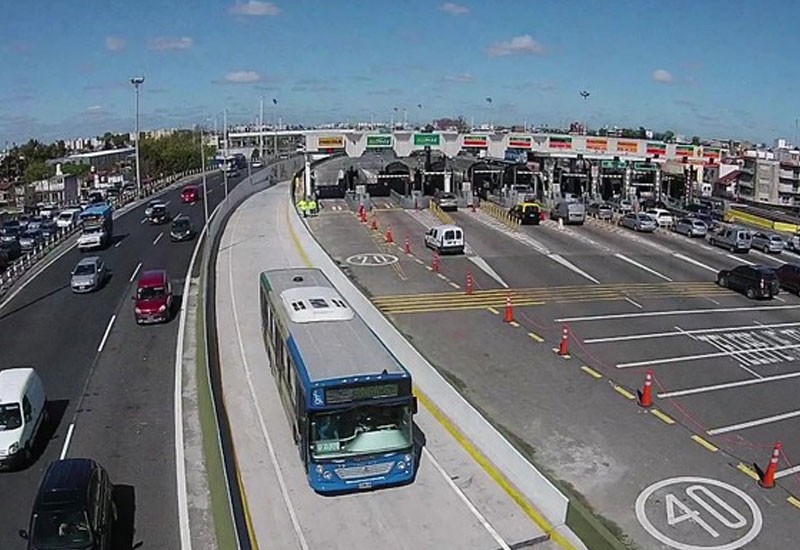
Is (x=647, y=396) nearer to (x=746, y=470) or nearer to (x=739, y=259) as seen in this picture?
(x=746, y=470)

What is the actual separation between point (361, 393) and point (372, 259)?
23.9m

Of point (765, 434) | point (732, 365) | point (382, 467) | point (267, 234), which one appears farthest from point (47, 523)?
point (267, 234)

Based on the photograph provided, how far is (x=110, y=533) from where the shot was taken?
12406 millimetres

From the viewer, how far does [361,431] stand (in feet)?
43.7

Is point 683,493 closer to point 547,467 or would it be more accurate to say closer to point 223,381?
point 547,467

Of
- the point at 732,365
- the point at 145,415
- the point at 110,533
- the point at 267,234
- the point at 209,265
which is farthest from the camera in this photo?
the point at 267,234

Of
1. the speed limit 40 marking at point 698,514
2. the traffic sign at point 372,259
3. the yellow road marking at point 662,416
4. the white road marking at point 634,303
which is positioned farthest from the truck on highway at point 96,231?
the speed limit 40 marking at point 698,514

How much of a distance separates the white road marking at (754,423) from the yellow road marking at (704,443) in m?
0.46

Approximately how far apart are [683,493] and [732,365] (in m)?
8.94

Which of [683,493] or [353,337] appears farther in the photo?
[353,337]

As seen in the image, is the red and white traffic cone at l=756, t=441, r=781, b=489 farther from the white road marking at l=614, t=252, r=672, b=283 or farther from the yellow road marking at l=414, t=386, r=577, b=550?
the white road marking at l=614, t=252, r=672, b=283

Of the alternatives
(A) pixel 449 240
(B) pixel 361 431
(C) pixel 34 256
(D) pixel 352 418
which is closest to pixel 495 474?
(B) pixel 361 431

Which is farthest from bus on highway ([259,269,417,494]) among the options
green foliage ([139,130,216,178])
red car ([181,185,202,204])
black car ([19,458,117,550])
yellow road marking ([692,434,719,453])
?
green foliage ([139,130,216,178])

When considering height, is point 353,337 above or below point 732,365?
above
